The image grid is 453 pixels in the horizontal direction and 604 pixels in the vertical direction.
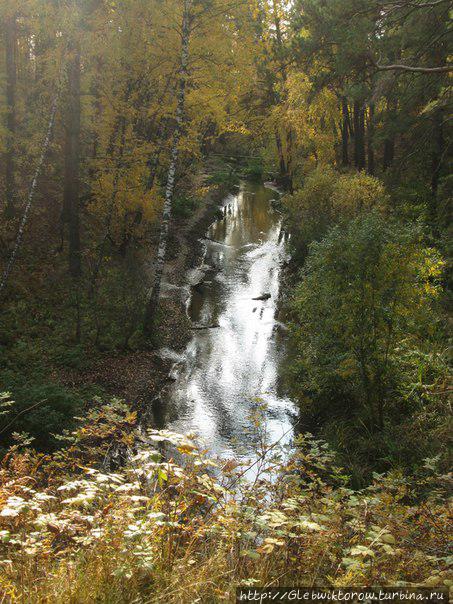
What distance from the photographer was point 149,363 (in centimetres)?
1214

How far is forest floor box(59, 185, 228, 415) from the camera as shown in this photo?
10.5m

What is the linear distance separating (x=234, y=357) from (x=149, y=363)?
2.65 m

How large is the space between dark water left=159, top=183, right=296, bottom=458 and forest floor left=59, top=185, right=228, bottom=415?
1.53 ft

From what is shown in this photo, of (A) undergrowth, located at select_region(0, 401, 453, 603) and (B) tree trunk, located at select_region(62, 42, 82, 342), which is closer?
(A) undergrowth, located at select_region(0, 401, 453, 603)

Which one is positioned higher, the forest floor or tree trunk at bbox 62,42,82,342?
tree trunk at bbox 62,42,82,342

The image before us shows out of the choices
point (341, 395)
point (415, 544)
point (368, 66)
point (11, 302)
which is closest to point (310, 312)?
point (341, 395)

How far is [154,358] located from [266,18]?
2007 centimetres

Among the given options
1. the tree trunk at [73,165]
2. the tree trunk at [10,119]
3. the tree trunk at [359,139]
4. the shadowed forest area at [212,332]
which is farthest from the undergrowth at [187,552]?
the tree trunk at [359,139]

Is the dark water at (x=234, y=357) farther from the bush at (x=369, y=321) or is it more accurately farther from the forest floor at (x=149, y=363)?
the bush at (x=369, y=321)

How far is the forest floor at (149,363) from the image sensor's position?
10469 millimetres

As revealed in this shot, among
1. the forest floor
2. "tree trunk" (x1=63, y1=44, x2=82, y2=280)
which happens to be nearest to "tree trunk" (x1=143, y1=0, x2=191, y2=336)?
the forest floor

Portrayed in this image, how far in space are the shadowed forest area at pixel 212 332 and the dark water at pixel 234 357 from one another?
124 mm

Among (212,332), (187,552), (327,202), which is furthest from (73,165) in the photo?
(187,552)

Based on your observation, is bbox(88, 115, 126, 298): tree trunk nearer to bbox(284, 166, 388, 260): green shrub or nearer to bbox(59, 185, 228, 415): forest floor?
bbox(59, 185, 228, 415): forest floor
